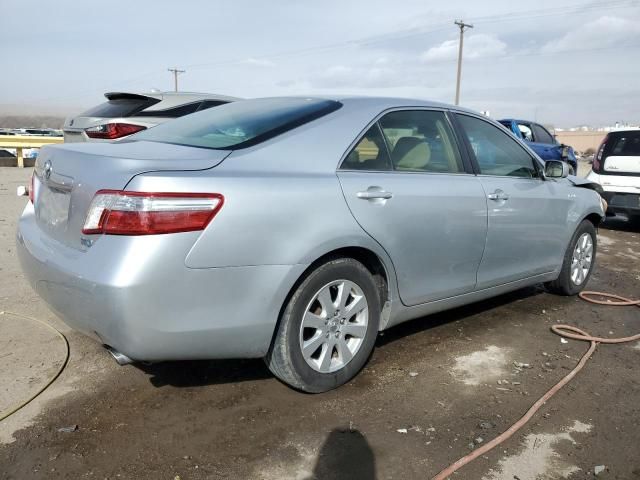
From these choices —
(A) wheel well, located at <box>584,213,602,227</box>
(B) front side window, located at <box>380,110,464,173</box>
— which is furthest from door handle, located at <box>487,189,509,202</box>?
(A) wheel well, located at <box>584,213,602,227</box>

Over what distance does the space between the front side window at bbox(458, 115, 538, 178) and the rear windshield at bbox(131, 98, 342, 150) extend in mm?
1179

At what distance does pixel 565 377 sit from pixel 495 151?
1.68m

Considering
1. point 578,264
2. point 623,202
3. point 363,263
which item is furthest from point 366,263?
point 623,202

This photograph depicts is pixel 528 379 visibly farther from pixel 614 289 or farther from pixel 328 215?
pixel 614 289

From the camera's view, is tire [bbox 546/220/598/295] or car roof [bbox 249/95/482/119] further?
tire [bbox 546/220/598/295]

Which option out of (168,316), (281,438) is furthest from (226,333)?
(281,438)

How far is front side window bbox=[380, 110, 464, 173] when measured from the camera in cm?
341

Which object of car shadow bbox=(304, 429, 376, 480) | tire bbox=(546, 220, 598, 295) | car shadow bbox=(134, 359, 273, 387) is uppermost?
tire bbox=(546, 220, 598, 295)

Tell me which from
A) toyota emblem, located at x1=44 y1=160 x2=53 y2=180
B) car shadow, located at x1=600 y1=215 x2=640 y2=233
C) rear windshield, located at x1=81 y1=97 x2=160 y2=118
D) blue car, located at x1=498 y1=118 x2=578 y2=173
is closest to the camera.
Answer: toyota emblem, located at x1=44 y1=160 x2=53 y2=180

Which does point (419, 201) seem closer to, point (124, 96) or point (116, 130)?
point (116, 130)

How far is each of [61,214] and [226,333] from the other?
3.32 ft

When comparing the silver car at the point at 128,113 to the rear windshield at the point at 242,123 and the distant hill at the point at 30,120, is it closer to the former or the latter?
the rear windshield at the point at 242,123

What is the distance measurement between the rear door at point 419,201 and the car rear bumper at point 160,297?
2.12 feet

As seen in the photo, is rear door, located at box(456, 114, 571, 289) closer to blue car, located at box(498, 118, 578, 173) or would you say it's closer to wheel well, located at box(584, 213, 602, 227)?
wheel well, located at box(584, 213, 602, 227)
